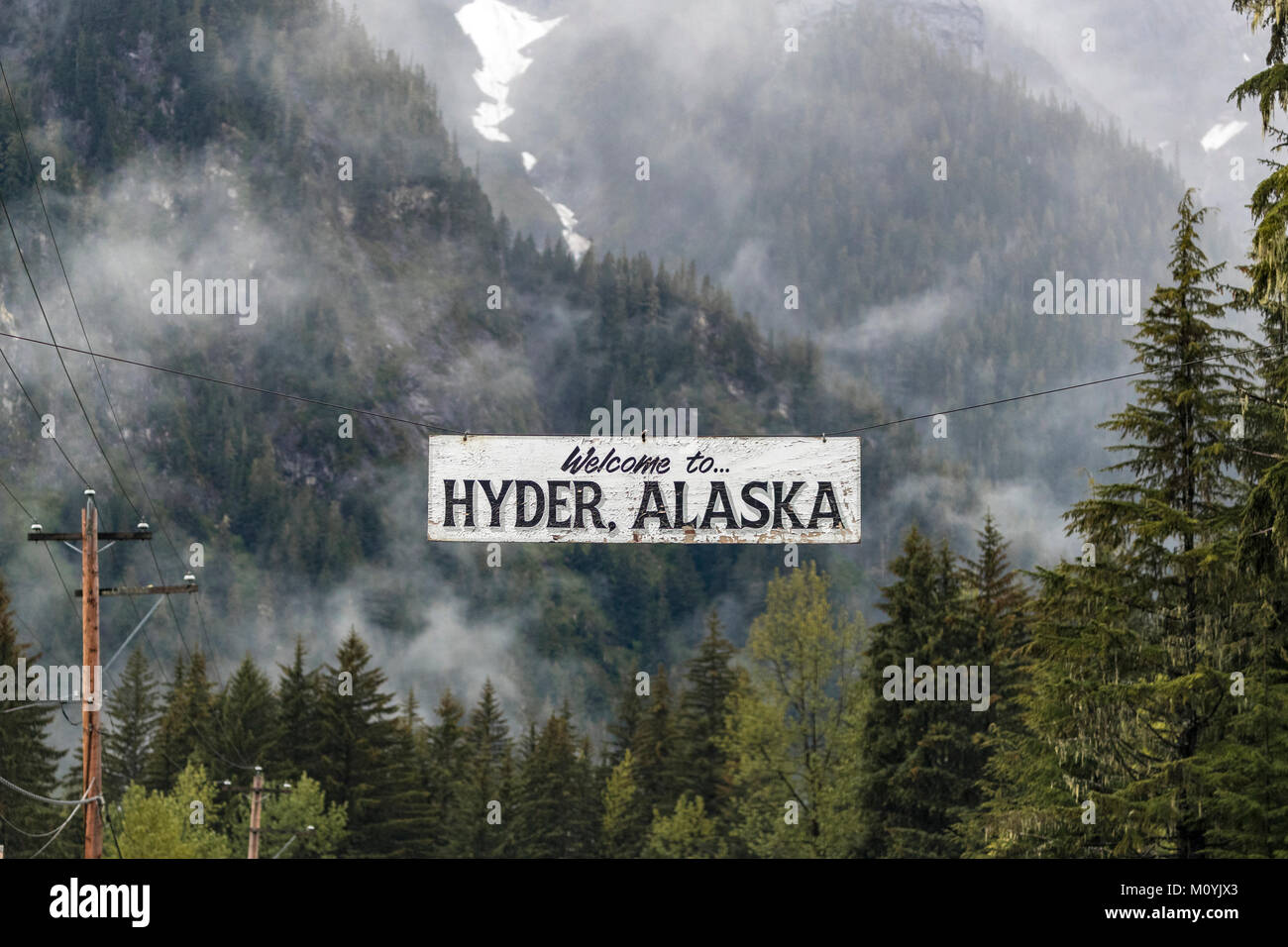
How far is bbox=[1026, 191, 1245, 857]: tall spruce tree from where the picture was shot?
21.3m

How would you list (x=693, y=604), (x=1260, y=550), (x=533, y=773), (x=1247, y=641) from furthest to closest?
1. (x=693, y=604)
2. (x=533, y=773)
3. (x=1247, y=641)
4. (x=1260, y=550)

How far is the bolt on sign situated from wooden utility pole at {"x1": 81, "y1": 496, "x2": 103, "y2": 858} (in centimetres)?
926

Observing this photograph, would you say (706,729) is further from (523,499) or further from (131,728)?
(523,499)

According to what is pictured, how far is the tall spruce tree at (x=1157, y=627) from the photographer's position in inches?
840

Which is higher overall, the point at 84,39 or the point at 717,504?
the point at 84,39

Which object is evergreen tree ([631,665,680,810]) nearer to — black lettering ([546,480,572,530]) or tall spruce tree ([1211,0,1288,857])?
tall spruce tree ([1211,0,1288,857])

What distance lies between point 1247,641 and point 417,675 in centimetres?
14707

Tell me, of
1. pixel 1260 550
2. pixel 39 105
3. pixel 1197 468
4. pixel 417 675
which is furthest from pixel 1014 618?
pixel 39 105

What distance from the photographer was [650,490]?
14.9 metres

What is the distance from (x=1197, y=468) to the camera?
74.4ft

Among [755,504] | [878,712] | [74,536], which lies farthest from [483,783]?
[755,504]

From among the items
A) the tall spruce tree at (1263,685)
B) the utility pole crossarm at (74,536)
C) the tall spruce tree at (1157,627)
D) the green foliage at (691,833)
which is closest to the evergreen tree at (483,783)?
the green foliage at (691,833)

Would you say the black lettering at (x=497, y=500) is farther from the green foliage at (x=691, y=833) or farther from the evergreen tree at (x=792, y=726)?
the green foliage at (x=691, y=833)
